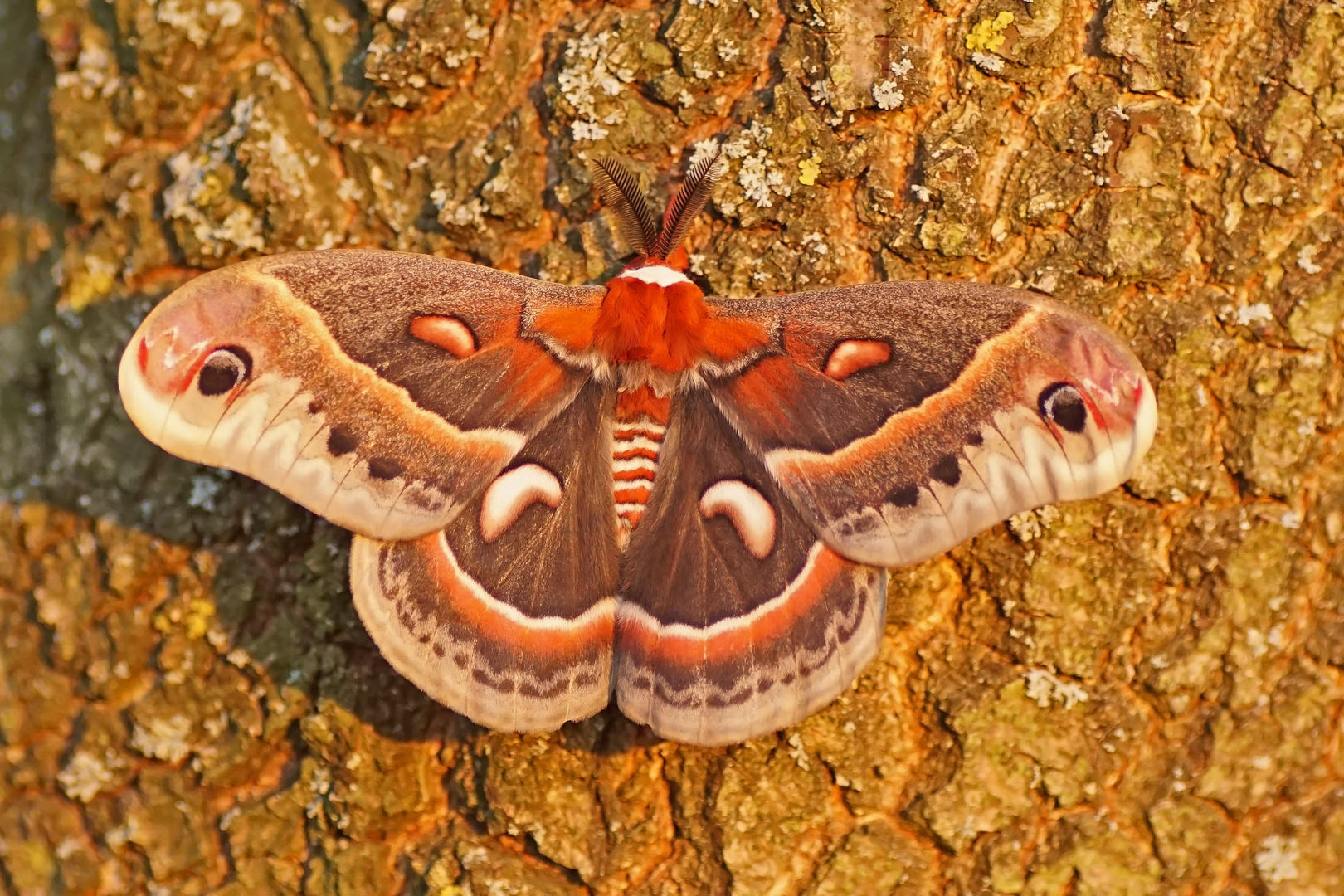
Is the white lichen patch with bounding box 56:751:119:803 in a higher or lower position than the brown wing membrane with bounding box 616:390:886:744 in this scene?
lower

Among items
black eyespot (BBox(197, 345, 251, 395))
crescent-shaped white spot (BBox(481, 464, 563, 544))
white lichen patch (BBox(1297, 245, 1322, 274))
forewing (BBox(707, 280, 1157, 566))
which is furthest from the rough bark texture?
black eyespot (BBox(197, 345, 251, 395))

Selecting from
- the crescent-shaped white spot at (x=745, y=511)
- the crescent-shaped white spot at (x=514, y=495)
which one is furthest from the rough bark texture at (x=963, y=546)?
the crescent-shaped white spot at (x=514, y=495)

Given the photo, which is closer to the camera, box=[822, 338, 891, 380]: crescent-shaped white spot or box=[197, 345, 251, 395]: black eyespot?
box=[197, 345, 251, 395]: black eyespot

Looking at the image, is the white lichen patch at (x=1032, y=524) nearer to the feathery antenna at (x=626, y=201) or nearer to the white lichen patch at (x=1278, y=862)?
the white lichen patch at (x=1278, y=862)

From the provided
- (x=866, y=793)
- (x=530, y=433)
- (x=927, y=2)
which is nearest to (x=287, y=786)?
(x=530, y=433)

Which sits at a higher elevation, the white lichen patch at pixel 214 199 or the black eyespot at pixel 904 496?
the black eyespot at pixel 904 496

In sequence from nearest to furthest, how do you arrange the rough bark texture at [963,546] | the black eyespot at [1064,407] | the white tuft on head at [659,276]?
the black eyespot at [1064,407], the white tuft on head at [659,276], the rough bark texture at [963,546]

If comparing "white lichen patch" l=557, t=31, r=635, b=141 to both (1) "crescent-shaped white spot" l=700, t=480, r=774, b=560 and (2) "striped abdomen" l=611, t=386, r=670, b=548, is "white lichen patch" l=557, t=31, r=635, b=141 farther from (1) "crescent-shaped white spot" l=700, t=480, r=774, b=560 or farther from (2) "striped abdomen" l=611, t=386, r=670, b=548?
(1) "crescent-shaped white spot" l=700, t=480, r=774, b=560

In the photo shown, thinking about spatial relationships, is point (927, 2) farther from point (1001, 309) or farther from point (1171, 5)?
point (1001, 309)
